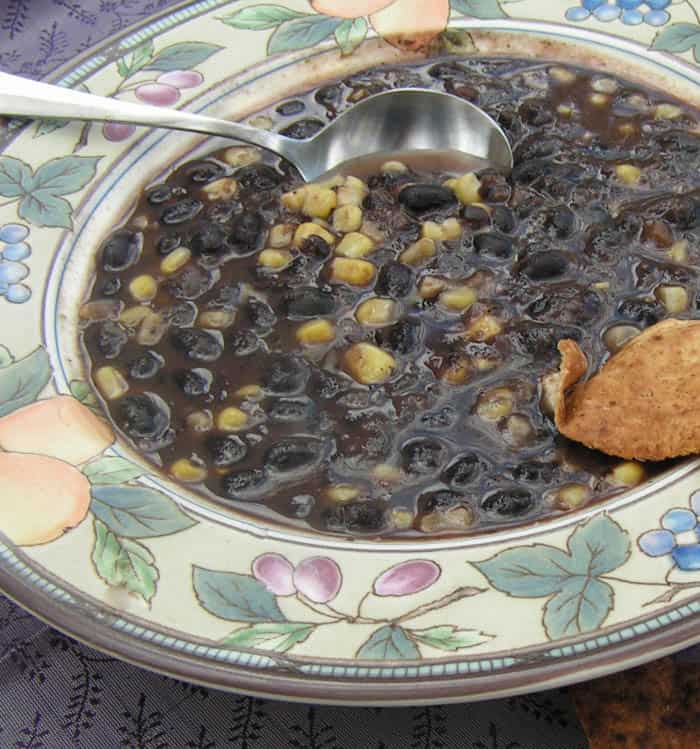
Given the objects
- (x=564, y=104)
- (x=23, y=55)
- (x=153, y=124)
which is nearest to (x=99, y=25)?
(x=23, y=55)

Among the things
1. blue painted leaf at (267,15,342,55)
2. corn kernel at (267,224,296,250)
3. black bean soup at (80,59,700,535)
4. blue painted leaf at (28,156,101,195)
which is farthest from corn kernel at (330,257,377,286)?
blue painted leaf at (267,15,342,55)

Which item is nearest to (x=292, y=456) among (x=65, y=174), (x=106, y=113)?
(x=65, y=174)

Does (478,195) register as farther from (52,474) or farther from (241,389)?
(52,474)

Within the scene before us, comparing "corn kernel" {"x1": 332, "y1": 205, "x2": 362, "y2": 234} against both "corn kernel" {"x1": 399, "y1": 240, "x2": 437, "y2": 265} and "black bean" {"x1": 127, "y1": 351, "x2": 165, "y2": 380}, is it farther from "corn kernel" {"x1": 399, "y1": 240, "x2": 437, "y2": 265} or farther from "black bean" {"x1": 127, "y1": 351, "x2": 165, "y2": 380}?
"black bean" {"x1": 127, "y1": 351, "x2": 165, "y2": 380}

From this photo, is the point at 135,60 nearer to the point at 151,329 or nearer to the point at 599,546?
the point at 151,329

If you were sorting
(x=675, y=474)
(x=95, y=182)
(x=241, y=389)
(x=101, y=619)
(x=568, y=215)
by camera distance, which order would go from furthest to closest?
(x=95, y=182) → (x=568, y=215) → (x=241, y=389) → (x=675, y=474) → (x=101, y=619)

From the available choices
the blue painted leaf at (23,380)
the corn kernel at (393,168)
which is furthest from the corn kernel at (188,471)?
the corn kernel at (393,168)

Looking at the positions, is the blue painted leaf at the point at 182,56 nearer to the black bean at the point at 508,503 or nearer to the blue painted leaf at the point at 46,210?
the blue painted leaf at the point at 46,210

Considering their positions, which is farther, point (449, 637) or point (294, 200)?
point (294, 200)
